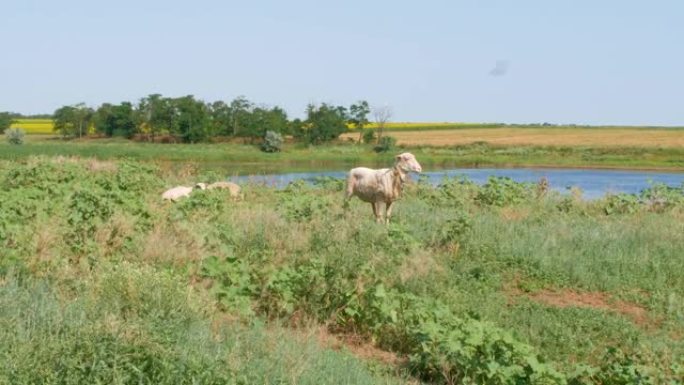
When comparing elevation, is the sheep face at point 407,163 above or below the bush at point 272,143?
above

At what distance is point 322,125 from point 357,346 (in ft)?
235

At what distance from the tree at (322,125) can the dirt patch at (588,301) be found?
2676 inches

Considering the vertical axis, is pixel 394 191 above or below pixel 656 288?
above

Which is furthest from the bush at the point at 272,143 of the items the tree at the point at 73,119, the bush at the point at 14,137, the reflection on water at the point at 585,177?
the tree at the point at 73,119

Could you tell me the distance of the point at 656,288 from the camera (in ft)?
34.9

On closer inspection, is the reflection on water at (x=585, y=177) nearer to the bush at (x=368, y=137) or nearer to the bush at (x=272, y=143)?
the bush at (x=272, y=143)

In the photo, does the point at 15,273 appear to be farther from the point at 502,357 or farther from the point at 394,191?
the point at 394,191

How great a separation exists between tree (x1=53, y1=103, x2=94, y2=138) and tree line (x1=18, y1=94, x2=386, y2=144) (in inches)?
8.7

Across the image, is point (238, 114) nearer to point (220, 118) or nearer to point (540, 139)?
point (220, 118)

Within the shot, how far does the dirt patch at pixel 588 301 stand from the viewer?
32.1ft

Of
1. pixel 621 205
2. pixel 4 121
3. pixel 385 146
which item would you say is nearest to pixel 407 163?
pixel 621 205

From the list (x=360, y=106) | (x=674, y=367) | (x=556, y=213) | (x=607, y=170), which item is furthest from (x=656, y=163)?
(x=674, y=367)

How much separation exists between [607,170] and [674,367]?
163ft

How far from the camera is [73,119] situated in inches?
3487
